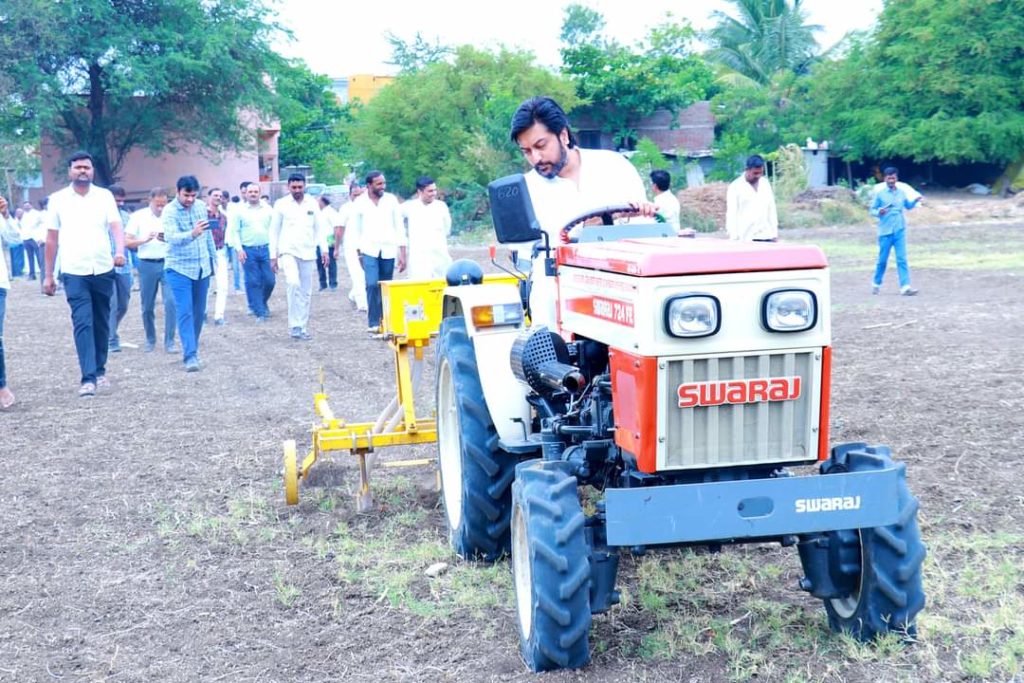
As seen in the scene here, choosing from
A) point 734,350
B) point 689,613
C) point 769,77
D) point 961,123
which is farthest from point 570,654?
point 769,77

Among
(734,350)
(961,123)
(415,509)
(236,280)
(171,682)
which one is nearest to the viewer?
(734,350)

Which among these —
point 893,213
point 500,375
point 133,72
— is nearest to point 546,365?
point 500,375

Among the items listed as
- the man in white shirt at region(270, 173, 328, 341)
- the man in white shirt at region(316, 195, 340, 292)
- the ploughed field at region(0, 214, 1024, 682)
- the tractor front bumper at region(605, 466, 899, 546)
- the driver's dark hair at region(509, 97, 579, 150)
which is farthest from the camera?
the man in white shirt at region(316, 195, 340, 292)

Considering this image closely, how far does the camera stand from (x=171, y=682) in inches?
173

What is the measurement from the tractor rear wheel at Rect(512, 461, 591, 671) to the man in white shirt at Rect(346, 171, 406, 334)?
9199 millimetres

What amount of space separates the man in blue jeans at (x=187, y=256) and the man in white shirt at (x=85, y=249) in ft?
3.73

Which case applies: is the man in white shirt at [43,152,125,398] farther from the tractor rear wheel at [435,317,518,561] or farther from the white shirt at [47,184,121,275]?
the tractor rear wheel at [435,317,518,561]

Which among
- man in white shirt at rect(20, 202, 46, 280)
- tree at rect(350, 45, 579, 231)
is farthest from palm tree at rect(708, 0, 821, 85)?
man in white shirt at rect(20, 202, 46, 280)

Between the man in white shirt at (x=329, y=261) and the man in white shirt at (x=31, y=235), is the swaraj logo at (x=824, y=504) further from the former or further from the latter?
the man in white shirt at (x=31, y=235)

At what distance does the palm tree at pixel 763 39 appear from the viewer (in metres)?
49.1

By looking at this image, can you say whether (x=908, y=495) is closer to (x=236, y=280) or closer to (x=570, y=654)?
(x=570, y=654)

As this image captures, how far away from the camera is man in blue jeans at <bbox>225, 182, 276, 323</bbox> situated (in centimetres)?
1539

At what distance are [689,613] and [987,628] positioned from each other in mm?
1108

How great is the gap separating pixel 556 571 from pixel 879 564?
1120 millimetres
